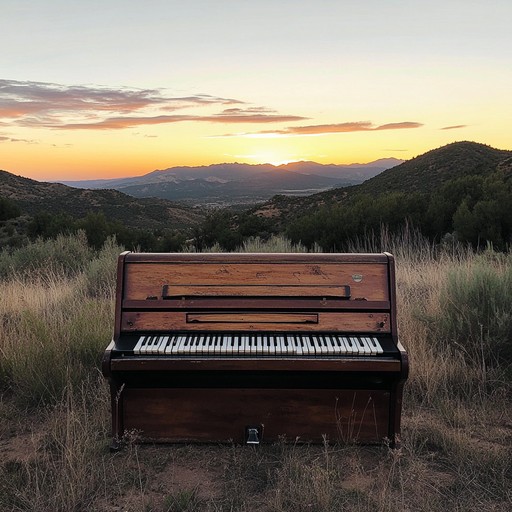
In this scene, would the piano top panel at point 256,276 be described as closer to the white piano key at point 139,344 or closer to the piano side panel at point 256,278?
the piano side panel at point 256,278

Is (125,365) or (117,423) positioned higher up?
(125,365)

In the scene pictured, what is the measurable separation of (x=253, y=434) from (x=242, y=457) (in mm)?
256

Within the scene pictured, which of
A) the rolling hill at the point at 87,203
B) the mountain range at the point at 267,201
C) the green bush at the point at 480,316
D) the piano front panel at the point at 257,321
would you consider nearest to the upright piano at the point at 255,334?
the piano front panel at the point at 257,321

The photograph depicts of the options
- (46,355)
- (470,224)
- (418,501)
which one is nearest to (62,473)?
(46,355)

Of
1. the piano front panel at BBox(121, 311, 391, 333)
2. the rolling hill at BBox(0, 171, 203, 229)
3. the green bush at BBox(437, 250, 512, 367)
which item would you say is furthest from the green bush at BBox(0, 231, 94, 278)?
the rolling hill at BBox(0, 171, 203, 229)

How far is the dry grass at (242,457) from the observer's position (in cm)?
368

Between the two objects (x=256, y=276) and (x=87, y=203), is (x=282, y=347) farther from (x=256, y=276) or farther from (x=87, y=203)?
(x=87, y=203)

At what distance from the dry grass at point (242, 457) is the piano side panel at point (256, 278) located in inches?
45.9

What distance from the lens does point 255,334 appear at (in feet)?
13.3

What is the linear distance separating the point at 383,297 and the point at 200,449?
1.90 m

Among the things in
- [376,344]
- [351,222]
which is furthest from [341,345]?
[351,222]

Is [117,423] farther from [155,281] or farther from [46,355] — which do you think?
[46,355]

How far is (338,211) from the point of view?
1842 cm

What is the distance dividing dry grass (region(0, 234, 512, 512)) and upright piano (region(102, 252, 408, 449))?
21 centimetres
